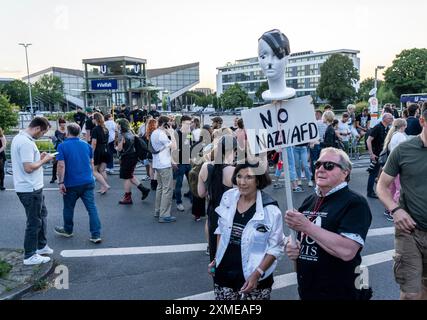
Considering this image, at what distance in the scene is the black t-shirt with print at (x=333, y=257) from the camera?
2.56m

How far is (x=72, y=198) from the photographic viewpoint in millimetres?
6219

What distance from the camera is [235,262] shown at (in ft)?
9.76

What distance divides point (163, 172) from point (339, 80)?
7260cm

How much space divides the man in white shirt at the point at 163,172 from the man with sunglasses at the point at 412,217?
459 cm

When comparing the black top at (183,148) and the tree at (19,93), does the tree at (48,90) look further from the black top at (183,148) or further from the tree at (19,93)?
the black top at (183,148)

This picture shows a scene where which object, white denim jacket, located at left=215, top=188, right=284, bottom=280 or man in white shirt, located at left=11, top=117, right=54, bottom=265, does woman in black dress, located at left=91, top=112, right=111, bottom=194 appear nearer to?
man in white shirt, located at left=11, top=117, right=54, bottom=265

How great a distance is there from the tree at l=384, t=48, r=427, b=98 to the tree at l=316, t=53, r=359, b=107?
6.91 meters

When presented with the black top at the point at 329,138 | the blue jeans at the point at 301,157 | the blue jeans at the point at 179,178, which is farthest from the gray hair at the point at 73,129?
the black top at the point at 329,138

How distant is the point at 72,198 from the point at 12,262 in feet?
4.27

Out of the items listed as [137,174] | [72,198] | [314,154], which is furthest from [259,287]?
[137,174]

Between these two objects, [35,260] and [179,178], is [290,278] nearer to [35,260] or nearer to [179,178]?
[35,260]

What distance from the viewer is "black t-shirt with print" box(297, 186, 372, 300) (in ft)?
8.41

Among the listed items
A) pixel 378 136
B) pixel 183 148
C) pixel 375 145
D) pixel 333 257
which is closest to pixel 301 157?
pixel 375 145

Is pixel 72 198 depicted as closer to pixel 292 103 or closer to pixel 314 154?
pixel 292 103
